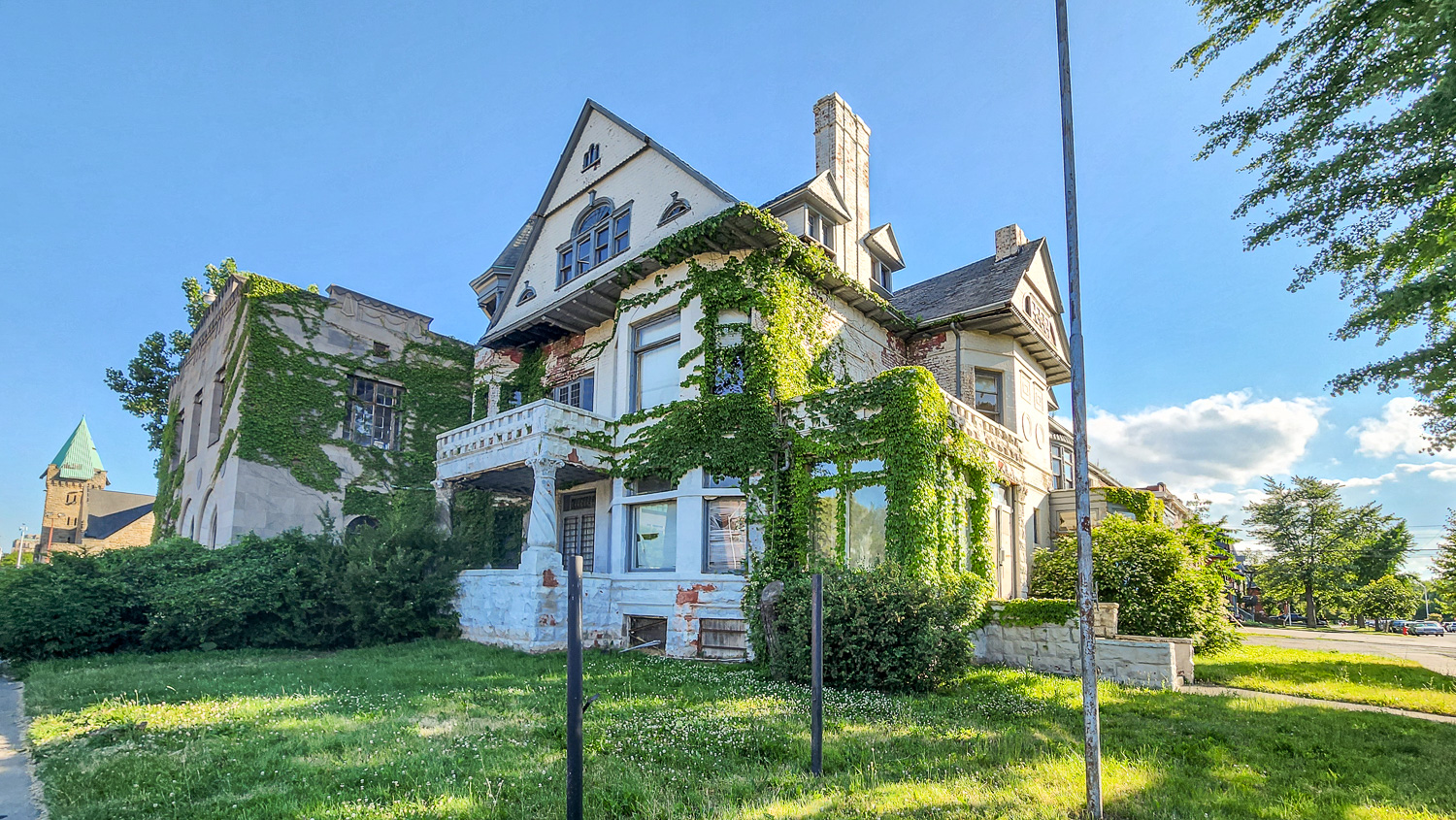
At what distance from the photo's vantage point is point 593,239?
19797mm

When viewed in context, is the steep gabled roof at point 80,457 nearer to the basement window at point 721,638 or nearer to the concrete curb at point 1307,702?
the basement window at point 721,638

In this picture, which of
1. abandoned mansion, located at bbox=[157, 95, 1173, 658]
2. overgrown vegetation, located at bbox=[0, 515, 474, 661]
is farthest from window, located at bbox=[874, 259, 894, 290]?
overgrown vegetation, located at bbox=[0, 515, 474, 661]

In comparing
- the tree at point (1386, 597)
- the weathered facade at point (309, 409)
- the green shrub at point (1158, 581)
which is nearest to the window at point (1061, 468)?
the green shrub at point (1158, 581)

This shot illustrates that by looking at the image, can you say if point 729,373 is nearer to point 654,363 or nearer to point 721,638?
point 654,363

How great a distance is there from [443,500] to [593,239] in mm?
8145

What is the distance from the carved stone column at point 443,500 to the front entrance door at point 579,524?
290 cm

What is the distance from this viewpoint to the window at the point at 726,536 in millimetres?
14878

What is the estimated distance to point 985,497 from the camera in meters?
15.4

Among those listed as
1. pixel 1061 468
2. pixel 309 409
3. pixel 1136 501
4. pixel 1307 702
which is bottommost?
pixel 1307 702

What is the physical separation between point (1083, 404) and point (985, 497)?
1052cm

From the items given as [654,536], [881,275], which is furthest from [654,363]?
[881,275]

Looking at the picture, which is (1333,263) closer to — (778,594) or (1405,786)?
(1405,786)

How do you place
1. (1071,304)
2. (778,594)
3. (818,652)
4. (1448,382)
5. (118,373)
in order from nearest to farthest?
1. (1071,304)
2. (818,652)
3. (1448,382)
4. (778,594)
5. (118,373)

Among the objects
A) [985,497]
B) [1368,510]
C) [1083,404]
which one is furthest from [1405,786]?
[1368,510]
